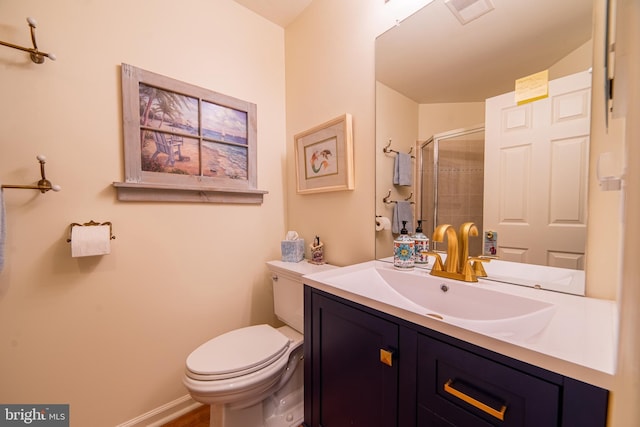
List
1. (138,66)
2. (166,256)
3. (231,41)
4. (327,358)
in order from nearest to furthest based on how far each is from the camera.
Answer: (327,358), (138,66), (166,256), (231,41)

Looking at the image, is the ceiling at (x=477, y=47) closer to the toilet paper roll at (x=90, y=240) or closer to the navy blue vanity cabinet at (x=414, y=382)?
the navy blue vanity cabinet at (x=414, y=382)

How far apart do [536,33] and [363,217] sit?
988 mm

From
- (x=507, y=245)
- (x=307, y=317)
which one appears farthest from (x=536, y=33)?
(x=307, y=317)

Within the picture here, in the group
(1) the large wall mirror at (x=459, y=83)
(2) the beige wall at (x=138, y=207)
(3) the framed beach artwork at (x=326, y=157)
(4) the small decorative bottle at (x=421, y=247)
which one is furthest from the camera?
(3) the framed beach artwork at (x=326, y=157)

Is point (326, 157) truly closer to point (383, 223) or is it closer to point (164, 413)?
point (383, 223)

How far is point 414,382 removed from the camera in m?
0.68

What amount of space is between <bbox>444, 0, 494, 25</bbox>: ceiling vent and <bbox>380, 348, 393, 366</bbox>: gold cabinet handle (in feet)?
4.29

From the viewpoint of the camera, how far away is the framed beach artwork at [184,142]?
1.24m

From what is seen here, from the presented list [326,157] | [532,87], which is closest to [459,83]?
[532,87]

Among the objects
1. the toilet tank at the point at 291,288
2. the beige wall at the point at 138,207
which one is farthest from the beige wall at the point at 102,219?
the toilet tank at the point at 291,288

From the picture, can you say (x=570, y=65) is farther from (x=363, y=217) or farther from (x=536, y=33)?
(x=363, y=217)

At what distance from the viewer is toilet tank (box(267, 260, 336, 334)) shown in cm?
140

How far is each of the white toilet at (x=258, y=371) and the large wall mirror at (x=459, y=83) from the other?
643 mm

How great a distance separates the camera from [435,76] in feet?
3.69
